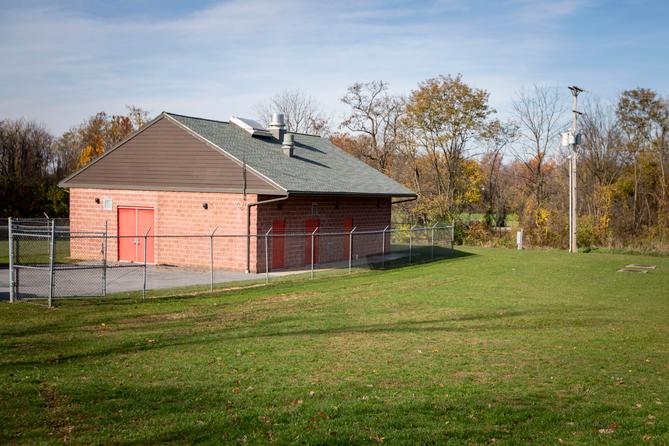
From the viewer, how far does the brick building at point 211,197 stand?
25.2 metres

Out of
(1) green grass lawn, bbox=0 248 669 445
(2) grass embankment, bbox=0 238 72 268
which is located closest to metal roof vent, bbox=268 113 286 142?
(2) grass embankment, bbox=0 238 72 268

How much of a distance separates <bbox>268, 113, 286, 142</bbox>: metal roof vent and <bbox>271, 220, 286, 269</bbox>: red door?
7.43 meters

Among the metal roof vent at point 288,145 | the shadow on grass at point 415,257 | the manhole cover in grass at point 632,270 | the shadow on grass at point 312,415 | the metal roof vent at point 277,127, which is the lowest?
the shadow on grass at point 312,415

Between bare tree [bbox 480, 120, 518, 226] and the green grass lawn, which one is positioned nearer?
the green grass lawn

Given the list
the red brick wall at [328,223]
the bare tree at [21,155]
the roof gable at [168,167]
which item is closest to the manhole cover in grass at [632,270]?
the red brick wall at [328,223]

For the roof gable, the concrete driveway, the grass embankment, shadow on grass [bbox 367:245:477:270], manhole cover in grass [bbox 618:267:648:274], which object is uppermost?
the roof gable

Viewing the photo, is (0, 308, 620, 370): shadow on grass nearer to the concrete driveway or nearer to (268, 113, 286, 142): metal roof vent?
the concrete driveway

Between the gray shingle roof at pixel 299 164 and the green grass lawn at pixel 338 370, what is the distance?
786 cm

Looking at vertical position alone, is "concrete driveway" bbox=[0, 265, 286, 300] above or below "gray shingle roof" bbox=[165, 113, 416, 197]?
below

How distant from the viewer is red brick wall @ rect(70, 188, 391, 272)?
25.2m

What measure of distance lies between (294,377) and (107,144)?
64532 mm

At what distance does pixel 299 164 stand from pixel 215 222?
208 inches

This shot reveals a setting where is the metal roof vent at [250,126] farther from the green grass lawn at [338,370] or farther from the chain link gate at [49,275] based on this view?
the green grass lawn at [338,370]

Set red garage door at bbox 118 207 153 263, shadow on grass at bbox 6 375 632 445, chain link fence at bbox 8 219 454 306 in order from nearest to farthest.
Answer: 1. shadow on grass at bbox 6 375 632 445
2. chain link fence at bbox 8 219 454 306
3. red garage door at bbox 118 207 153 263
